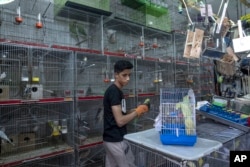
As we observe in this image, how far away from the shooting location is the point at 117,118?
4.79ft

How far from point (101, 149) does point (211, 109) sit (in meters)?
1.51

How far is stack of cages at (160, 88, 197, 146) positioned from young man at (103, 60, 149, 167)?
1.58 feet

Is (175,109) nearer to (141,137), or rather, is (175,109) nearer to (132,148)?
(141,137)

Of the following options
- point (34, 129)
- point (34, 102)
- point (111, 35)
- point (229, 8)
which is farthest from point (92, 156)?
point (229, 8)

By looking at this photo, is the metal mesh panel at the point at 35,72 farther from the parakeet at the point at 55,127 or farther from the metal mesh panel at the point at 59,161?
the metal mesh panel at the point at 59,161

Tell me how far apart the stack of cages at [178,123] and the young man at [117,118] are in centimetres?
48

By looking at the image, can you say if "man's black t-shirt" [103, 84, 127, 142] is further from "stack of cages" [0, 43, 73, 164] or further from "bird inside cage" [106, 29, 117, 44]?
"bird inside cage" [106, 29, 117, 44]

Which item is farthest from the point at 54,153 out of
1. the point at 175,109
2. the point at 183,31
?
the point at 183,31

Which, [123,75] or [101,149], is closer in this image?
[123,75]

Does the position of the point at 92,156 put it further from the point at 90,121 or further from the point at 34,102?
the point at 34,102

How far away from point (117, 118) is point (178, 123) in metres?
0.58

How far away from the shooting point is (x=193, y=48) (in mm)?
1249

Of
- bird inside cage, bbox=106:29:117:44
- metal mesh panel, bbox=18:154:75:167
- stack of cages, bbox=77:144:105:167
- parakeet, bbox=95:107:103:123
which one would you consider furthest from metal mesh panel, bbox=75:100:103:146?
bird inside cage, bbox=106:29:117:44

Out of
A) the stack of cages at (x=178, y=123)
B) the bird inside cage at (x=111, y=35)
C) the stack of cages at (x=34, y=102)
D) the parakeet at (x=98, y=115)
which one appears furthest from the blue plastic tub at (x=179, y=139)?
the bird inside cage at (x=111, y=35)
